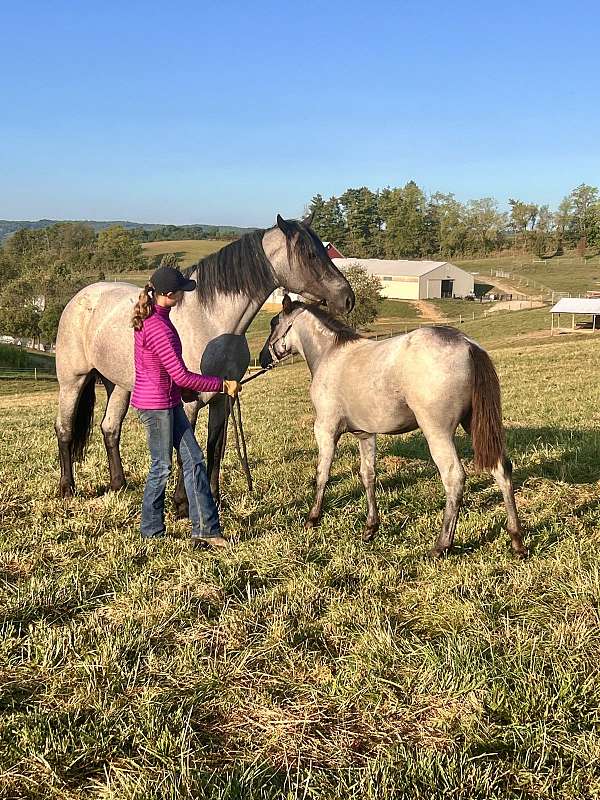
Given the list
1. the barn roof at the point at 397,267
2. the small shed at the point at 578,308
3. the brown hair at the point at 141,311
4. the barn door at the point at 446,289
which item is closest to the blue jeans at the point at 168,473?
the brown hair at the point at 141,311

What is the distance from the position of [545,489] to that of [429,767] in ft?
15.4

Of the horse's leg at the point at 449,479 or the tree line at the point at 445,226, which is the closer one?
the horse's leg at the point at 449,479

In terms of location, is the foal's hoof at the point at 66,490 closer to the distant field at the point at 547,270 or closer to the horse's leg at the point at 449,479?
the horse's leg at the point at 449,479

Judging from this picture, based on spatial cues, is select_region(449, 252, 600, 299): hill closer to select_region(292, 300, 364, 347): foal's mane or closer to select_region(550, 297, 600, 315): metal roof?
select_region(550, 297, 600, 315): metal roof

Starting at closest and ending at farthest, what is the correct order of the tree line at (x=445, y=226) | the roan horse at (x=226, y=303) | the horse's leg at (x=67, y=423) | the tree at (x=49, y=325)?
1. the roan horse at (x=226, y=303)
2. the horse's leg at (x=67, y=423)
3. the tree at (x=49, y=325)
4. the tree line at (x=445, y=226)

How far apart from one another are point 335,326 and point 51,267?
102 meters

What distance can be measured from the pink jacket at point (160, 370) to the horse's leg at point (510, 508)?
2.51m

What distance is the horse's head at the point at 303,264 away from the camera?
20.0ft

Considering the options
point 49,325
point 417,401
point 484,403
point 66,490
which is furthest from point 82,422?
point 49,325

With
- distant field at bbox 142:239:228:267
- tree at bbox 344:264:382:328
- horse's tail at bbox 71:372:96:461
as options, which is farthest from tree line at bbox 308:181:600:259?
horse's tail at bbox 71:372:96:461

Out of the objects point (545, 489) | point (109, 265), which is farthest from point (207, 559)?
point (109, 265)

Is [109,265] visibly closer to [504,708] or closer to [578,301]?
[578,301]

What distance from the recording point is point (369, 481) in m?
6.07

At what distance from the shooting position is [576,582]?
14.3ft
